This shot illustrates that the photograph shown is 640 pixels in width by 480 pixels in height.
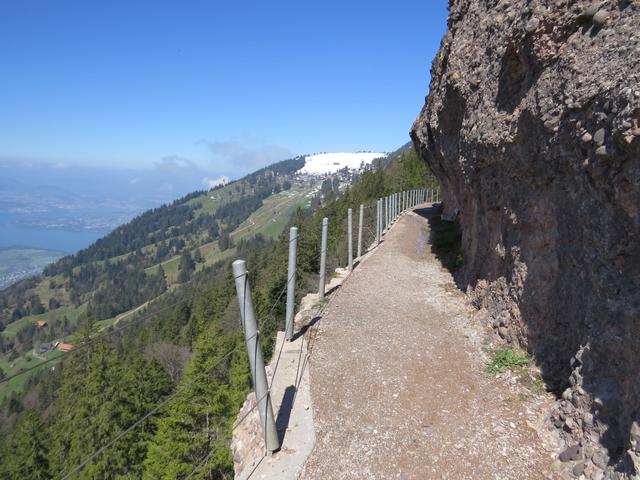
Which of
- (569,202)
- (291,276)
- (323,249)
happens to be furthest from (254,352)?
(323,249)

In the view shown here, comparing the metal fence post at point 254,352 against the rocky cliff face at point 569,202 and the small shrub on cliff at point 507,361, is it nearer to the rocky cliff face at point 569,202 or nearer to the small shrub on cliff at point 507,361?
the rocky cliff face at point 569,202

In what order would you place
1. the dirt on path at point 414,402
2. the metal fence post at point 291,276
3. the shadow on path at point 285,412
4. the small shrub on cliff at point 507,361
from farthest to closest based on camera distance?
the metal fence post at point 291,276 < the small shrub on cliff at point 507,361 < the shadow on path at point 285,412 < the dirt on path at point 414,402

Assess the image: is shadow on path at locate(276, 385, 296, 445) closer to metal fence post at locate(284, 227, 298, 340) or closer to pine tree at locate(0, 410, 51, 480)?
metal fence post at locate(284, 227, 298, 340)

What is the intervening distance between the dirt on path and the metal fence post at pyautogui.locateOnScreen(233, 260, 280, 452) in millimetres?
610

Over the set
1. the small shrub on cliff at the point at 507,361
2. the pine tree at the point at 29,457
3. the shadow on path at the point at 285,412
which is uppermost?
the small shrub on cliff at the point at 507,361

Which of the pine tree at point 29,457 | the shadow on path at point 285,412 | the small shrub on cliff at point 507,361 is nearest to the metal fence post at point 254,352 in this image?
the shadow on path at point 285,412

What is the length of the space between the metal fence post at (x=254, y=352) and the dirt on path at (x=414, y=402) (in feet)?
2.00

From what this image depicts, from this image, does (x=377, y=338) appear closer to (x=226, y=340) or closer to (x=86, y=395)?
(x=226, y=340)

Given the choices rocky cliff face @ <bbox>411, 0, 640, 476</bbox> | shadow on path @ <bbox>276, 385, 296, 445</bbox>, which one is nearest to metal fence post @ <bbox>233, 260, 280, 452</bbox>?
shadow on path @ <bbox>276, 385, 296, 445</bbox>

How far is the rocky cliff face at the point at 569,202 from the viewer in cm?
436

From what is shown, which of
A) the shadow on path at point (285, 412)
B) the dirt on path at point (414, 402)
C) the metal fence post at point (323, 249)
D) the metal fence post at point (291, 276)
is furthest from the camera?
the metal fence post at point (323, 249)

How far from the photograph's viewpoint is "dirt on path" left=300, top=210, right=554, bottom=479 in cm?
487

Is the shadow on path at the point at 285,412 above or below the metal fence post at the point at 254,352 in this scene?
below

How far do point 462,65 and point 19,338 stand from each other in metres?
163
